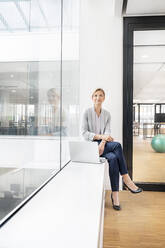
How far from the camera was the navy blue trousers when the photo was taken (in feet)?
7.02

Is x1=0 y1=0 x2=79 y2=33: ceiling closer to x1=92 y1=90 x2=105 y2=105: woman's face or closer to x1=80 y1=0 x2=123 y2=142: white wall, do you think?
x1=92 y1=90 x2=105 y2=105: woman's face

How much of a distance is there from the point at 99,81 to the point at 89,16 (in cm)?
88

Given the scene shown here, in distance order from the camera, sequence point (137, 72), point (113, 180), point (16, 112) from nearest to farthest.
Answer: point (16, 112)
point (113, 180)
point (137, 72)

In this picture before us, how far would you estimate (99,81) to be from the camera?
8.79 feet

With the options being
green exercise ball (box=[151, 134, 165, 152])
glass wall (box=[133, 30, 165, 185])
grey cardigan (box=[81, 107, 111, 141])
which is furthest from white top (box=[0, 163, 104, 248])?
green exercise ball (box=[151, 134, 165, 152])

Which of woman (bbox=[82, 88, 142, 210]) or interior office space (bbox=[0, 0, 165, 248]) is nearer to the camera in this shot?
interior office space (bbox=[0, 0, 165, 248])

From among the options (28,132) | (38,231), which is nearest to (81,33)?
(28,132)

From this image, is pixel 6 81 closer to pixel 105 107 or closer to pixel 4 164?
pixel 4 164

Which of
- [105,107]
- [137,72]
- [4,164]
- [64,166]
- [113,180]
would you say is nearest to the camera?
[4,164]

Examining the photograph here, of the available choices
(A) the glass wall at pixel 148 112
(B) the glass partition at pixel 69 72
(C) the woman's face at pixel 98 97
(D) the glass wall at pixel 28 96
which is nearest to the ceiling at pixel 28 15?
(D) the glass wall at pixel 28 96

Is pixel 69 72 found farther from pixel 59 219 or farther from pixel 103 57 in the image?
pixel 59 219

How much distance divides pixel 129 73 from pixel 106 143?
1.04 m

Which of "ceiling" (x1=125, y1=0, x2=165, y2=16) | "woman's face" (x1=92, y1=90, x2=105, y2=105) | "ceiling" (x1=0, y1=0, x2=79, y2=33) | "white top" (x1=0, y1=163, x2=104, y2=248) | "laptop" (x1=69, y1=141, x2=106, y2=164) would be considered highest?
"ceiling" (x1=125, y1=0, x2=165, y2=16)

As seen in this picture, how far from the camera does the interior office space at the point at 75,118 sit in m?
0.80
